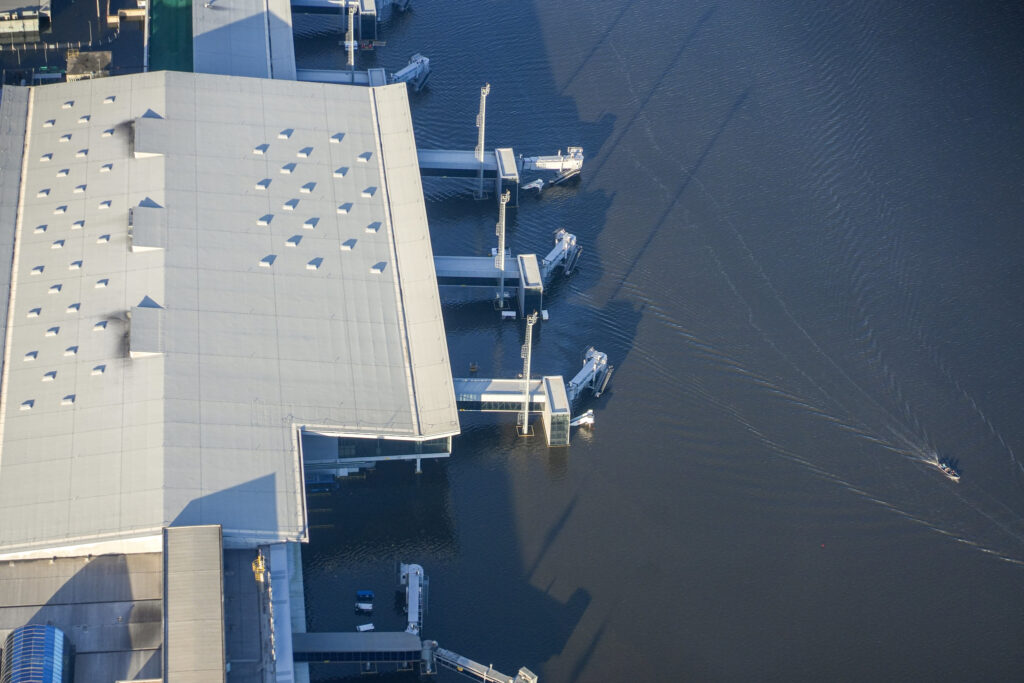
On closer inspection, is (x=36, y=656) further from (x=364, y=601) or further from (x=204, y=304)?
(x=204, y=304)

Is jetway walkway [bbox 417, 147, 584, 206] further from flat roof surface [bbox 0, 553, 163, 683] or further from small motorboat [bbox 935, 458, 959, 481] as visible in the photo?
flat roof surface [bbox 0, 553, 163, 683]

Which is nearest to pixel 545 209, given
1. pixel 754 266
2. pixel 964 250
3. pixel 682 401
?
pixel 754 266

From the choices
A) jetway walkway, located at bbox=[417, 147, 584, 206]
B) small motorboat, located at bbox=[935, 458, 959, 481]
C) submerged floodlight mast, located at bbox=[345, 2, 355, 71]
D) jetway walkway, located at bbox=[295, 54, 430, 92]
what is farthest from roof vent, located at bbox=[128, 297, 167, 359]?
small motorboat, located at bbox=[935, 458, 959, 481]

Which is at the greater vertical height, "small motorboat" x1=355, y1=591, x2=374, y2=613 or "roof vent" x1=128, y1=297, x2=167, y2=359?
"roof vent" x1=128, y1=297, x2=167, y2=359

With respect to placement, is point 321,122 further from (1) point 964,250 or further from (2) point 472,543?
(1) point 964,250

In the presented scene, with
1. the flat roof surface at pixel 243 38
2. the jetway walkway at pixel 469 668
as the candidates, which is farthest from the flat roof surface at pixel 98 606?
the flat roof surface at pixel 243 38

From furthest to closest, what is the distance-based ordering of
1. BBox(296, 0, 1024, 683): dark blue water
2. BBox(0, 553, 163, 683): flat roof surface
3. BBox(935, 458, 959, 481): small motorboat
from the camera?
BBox(935, 458, 959, 481): small motorboat
BBox(296, 0, 1024, 683): dark blue water
BBox(0, 553, 163, 683): flat roof surface
